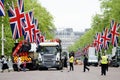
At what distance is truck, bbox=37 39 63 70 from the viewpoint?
53219 mm

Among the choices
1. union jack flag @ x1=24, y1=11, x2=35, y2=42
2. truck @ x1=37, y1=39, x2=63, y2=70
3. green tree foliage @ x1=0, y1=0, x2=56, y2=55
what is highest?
green tree foliage @ x1=0, y1=0, x2=56, y2=55

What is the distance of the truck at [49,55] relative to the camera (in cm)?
5322

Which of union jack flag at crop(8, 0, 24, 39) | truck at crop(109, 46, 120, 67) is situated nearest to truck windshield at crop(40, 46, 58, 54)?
union jack flag at crop(8, 0, 24, 39)

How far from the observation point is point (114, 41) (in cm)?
6762

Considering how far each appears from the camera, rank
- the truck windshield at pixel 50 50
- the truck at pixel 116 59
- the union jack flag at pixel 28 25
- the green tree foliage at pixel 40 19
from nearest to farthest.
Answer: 1. the union jack flag at pixel 28 25
2. the truck windshield at pixel 50 50
3. the green tree foliage at pixel 40 19
4. the truck at pixel 116 59

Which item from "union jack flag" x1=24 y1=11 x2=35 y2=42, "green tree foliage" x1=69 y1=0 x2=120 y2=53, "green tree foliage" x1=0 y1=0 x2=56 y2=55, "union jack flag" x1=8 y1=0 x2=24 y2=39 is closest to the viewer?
"union jack flag" x1=8 y1=0 x2=24 y2=39

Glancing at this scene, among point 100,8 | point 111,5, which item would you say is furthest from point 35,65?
point 100,8

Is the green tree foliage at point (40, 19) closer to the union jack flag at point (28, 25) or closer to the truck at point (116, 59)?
the truck at point (116, 59)

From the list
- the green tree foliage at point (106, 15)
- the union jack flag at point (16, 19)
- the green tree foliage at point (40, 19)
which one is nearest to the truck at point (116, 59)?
the green tree foliage at point (106, 15)

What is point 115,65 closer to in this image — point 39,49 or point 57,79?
point 39,49

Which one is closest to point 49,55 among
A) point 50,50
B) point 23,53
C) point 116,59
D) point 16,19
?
point 50,50

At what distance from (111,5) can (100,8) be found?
8581mm

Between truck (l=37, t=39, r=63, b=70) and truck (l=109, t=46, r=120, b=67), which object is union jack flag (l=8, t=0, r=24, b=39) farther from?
truck (l=109, t=46, r=120, b=67)

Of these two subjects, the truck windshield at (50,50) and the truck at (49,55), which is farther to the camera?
the truck windshield at (50,50)
